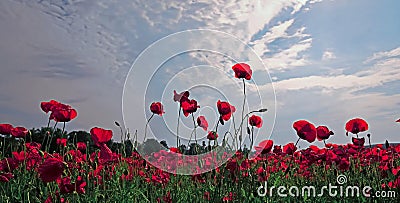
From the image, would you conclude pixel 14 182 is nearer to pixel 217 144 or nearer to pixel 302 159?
pixel 217 144

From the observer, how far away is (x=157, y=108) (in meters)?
2.90

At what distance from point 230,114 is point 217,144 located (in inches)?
9.7

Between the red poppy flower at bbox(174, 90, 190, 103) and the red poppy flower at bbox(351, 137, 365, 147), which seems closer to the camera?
the red poppy flower at bbox(174, 90, 190, 103)

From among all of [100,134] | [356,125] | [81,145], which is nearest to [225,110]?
[100,134]

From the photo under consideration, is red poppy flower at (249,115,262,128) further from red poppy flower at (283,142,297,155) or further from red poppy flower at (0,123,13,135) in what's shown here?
red poppy flower at (0,123,13,135)

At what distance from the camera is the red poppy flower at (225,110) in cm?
271

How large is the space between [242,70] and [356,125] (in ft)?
4.54

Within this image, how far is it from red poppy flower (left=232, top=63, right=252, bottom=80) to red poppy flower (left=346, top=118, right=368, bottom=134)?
128cm

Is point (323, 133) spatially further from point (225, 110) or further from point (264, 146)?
point (225, 110)

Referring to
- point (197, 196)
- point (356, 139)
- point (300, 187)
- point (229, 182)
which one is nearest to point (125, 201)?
point (197, 196)

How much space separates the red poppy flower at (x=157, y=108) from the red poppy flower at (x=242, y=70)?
543 mm

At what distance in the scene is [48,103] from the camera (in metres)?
2.89

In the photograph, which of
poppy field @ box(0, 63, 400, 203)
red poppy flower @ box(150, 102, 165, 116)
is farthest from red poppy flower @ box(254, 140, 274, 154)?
red poppy flower @ box(150, 102, 165, 116)

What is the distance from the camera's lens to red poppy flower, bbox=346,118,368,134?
360 cm
